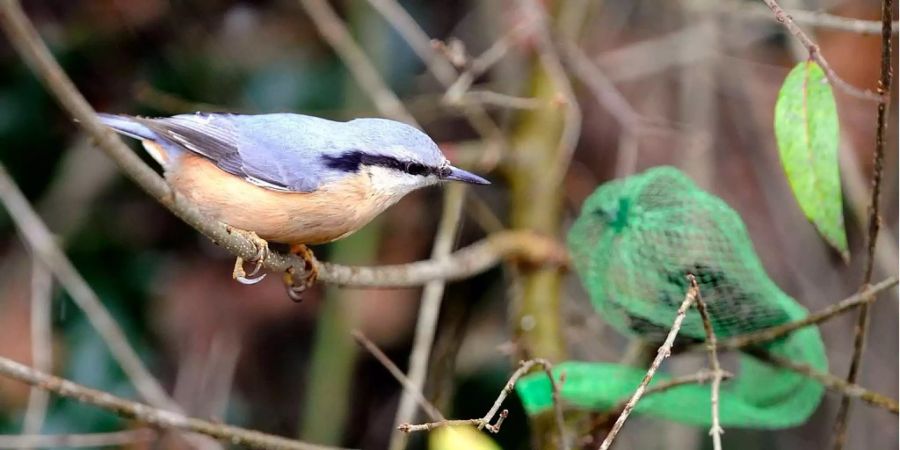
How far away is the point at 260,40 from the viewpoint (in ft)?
11.8

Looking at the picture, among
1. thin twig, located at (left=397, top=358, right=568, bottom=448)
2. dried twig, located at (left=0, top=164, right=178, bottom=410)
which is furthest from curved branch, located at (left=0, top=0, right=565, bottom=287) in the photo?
dried twig, located at (left=0, top=164, right=178, bottom=410)

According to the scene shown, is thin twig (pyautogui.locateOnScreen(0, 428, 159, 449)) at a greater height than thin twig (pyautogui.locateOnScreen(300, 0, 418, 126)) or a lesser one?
lesser

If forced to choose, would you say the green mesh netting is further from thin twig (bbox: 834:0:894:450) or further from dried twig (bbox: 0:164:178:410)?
dried twig (bbox: 0:164:178:410)

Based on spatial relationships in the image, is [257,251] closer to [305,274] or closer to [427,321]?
[305,274]

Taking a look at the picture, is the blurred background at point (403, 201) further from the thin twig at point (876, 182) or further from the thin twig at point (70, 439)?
the thin twig at point (876, 182)

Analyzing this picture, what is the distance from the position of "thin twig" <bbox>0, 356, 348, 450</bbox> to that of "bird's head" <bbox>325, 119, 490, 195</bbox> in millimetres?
583

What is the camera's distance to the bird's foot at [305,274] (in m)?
2.12

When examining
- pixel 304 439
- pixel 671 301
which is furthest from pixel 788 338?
pixel 304 439

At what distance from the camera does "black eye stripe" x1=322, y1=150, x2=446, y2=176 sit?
2059mm

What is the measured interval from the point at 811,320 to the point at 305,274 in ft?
3.43

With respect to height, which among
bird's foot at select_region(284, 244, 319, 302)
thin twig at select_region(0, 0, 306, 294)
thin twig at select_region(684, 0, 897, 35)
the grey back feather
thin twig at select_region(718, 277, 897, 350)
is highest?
thin twig at select_region(684, 0, 897, 35)

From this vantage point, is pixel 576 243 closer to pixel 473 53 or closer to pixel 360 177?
pixel 360 177

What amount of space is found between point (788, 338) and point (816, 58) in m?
0.77

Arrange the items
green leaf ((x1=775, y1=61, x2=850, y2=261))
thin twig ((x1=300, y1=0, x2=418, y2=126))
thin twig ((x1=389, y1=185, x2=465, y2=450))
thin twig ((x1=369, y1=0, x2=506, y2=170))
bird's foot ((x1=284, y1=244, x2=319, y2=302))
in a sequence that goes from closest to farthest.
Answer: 1. green leaf ((x1=775, y1=61, x2=850, y2=261))
2. bird's foot ((x1=284, y1=244, x2=319, y2=302))
3. thin twig ((x1=389, y1=185, x2=465, y2=450))
4. thin twig ((x1=300, y1=0, x2=418, y2=126))
5. thin twig ((x1=369, y1=0, x2=506, y2=170))
